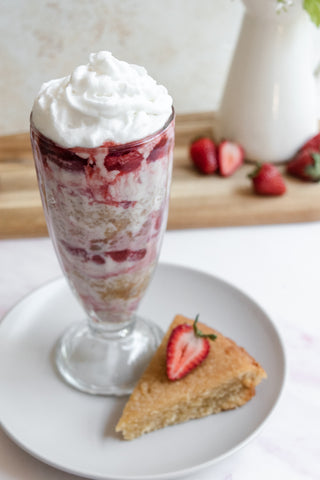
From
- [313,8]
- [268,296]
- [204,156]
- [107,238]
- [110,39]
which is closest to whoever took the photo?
[107,238]

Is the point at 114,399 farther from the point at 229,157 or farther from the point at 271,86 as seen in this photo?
the point at 271,86

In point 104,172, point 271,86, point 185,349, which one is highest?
point 104,172

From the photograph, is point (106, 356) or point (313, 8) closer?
point (106, 356)

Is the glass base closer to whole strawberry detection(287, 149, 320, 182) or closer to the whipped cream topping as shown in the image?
the whipped cream topping

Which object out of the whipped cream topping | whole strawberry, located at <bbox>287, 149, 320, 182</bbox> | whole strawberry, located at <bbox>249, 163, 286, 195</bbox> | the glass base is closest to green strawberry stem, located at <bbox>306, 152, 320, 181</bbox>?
whole strawberry, located at <bbox>287, 149, 320, 182</bbox>

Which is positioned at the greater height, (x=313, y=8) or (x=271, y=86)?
(x=313, y=8)

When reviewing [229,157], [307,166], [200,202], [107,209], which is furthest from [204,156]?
[107,209]

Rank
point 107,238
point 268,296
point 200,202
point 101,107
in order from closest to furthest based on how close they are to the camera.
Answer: point 101,107 → point 107,238 → point 268,296 → point 200,202

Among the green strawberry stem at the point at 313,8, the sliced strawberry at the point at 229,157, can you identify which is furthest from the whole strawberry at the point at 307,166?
the green strawberry stem at the point at 313,8
